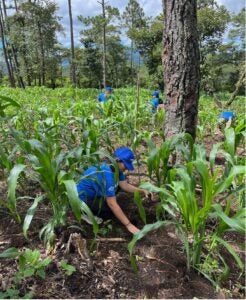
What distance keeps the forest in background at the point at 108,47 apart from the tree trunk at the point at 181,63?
867cm

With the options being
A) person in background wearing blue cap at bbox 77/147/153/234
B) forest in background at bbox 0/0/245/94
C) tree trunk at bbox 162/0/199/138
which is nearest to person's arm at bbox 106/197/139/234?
person in background wearing blue cap at bbox 77/147/153/234

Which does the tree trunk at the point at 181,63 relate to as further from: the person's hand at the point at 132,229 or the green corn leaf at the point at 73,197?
the green corn leaf at the point at 73,197

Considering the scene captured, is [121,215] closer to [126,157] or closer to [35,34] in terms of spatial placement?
[126,157]

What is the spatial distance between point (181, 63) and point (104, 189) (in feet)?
4.02

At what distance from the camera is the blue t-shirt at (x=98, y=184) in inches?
80.2

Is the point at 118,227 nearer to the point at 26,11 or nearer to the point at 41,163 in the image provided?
the point at 41,163

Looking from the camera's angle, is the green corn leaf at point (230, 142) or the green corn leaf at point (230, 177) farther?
the green corn leaf at point (230, 142)

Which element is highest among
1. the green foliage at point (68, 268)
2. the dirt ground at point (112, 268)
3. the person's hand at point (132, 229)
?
the person's hand at point (132, 229)

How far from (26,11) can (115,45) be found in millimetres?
11094

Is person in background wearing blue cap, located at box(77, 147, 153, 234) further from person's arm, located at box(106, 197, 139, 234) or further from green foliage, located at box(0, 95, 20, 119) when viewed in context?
green foliage, located at box(0, 95, 20, 119)

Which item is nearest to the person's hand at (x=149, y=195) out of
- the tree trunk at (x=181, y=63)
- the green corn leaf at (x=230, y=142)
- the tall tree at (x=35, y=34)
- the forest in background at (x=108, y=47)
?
the tree trunk at (x=181, y=63)

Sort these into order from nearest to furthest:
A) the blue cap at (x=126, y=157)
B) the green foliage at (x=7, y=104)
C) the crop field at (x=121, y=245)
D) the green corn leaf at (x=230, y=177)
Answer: the green corn leaf at (x=230, y=177) → the crop field at (x=121, y=245) → the green foliage at (x=7, y=104) → the blue cap at (x=126, y=157)

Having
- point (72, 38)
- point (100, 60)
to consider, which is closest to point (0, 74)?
point (100, 60)

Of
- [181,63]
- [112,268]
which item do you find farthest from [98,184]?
[181,63]
